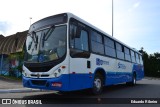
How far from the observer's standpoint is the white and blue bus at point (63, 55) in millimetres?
9062

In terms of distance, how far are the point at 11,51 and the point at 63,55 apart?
79.4 ft

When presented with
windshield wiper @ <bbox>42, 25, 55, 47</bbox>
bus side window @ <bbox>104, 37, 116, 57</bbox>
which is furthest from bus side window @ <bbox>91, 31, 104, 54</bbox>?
windshield wiper @ <bbox>42, 25, 55, 47</bbox>

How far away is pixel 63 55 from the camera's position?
911 centimetres

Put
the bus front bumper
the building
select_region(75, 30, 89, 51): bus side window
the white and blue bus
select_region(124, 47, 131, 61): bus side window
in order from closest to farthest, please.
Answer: the bus front bumper, the white and blue bus, select_region(75, 30, 89, 51): bus side window, select_region(124, 47, 131, 61): bus side window, the building

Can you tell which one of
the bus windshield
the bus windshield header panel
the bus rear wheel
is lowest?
the bus rear wheel

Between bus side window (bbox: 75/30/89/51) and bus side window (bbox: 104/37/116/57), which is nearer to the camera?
bus side window (bbox: 75/30/89/51)

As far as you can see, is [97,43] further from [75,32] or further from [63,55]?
[63,55]

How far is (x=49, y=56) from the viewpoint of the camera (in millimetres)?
9266

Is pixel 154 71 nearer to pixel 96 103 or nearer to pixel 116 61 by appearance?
pixel 116 61

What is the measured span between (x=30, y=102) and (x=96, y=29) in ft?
16.4

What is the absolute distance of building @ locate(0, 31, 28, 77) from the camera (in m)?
30.4

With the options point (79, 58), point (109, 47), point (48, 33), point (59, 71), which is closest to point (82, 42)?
point (79, 58)

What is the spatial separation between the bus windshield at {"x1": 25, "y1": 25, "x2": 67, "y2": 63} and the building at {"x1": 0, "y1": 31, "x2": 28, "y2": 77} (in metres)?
19.6

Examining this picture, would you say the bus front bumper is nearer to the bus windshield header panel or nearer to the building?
the bus windshield header panel
